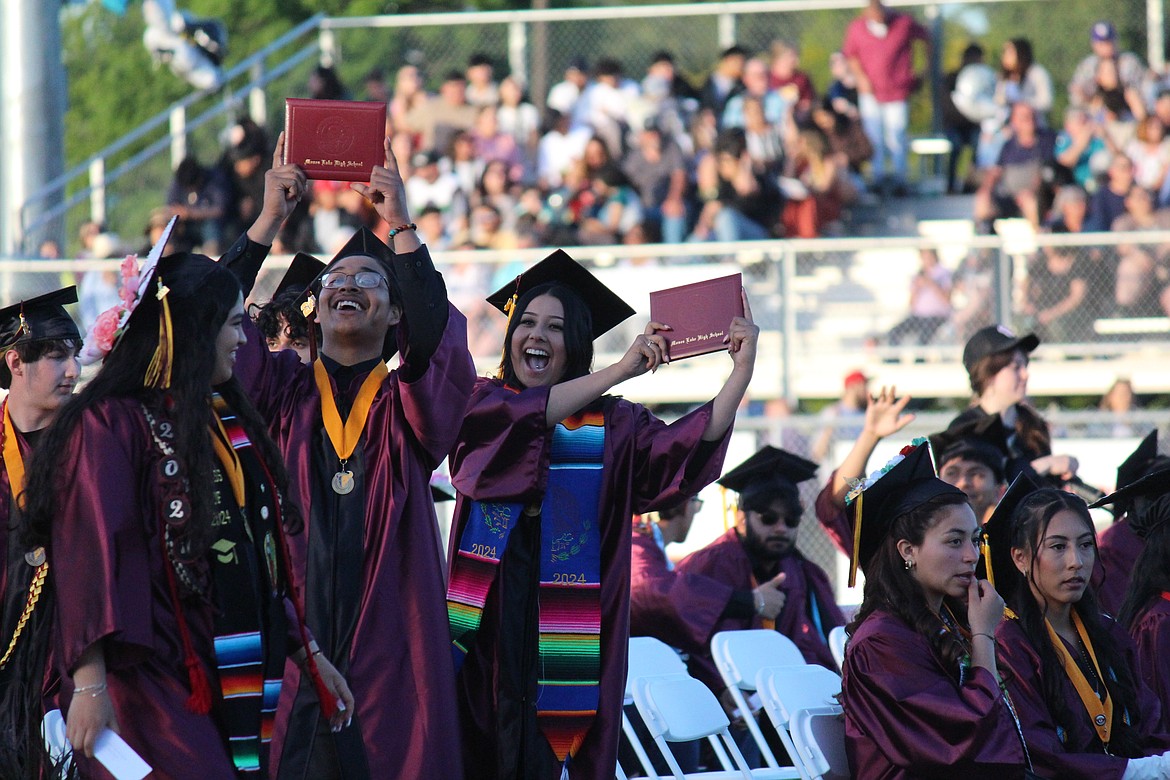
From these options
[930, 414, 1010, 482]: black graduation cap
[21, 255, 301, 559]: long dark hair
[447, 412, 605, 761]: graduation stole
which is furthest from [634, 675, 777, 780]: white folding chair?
[21, 255, 301, 559]: long dark hair

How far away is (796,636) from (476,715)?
8.95 ft

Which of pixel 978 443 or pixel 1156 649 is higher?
pixel 978 443

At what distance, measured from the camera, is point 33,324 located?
5.85 metres

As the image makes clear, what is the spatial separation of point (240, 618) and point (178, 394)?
0.53 metres

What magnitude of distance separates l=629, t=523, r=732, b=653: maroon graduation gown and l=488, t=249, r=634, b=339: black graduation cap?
1.87m

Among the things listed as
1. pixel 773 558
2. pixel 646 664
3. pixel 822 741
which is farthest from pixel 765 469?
pixel 822 741

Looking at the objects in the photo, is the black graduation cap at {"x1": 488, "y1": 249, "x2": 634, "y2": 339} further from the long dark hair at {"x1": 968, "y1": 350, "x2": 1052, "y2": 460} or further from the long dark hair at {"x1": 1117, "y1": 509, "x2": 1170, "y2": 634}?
the long dark hair at {"x1": 968, "y1": 350, "x2": 1052, "y2": 460}

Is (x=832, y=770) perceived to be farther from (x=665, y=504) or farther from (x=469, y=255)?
(x=469, y=255)

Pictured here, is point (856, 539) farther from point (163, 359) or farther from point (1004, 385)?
point (1004, 385)

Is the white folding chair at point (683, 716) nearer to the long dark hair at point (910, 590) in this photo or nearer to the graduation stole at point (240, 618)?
the long dark hair at point (910, 590)

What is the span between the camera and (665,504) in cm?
562

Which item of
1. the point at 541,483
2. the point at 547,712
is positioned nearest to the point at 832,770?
the point at 547,712

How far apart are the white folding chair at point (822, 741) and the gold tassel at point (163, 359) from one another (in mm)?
2524

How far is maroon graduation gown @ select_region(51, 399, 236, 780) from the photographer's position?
3717 mm
